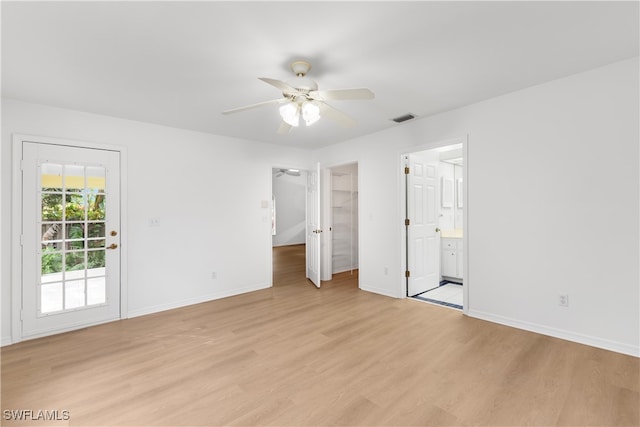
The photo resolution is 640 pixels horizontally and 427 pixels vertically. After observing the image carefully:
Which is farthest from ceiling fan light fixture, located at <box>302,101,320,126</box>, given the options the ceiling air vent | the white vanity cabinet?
the white vanity cabinet

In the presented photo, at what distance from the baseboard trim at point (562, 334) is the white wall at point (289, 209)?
7.66 metres

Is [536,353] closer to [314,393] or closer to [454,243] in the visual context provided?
[314,393]

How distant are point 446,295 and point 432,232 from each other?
1000 millimetres

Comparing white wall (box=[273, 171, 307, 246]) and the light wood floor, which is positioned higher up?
white wall (box=[273, 171, 307, 246])

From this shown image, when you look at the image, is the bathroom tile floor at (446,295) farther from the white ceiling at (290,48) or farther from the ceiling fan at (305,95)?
the ceiling fan at (305,95)

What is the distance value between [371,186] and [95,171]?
3734mm

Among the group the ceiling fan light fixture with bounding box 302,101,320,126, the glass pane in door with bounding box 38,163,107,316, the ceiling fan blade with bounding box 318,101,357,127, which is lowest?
the glass pane in door with bounding box 38,163,107,316

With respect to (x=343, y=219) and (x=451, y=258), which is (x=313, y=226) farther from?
(x=451, y=258)

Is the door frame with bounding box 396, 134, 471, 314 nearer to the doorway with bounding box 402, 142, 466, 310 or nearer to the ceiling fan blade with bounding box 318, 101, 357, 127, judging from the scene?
the doorway with bounding box 402, 142, 466, 310

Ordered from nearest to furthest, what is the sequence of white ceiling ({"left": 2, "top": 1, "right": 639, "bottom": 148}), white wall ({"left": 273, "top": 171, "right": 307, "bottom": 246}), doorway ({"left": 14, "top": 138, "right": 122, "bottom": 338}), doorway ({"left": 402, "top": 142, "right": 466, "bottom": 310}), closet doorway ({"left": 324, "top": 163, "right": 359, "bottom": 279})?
white ceiling ({"left": 2, "top": 1, "right": 639, "bottom": 148})
doorway ({"left": 14, "top": 138, "right": 122, "bottom": 338})
doorway ({"left": 402, "top": 142, "right": 466, "bottom": 310})
closet doorway ({"left": 324, "top": 163, "right": 359, "bottom": 279})
white wall ({"left": 273, "top": 171, "right": 307, "bottom": 246})

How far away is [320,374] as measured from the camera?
225 cm

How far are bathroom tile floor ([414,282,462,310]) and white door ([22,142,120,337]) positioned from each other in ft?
13.7

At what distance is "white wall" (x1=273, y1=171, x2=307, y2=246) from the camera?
10.4 m

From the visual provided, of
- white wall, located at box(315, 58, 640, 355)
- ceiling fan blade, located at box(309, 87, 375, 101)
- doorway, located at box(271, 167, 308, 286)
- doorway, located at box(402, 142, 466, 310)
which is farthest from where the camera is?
doorway, located at box(271, 167, 308, 286)
